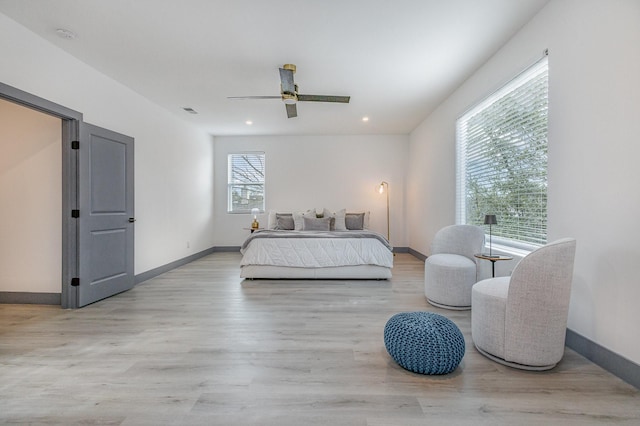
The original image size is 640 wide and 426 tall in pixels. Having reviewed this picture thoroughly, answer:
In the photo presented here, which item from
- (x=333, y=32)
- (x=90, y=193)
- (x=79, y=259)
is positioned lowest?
(x=79, y=259)

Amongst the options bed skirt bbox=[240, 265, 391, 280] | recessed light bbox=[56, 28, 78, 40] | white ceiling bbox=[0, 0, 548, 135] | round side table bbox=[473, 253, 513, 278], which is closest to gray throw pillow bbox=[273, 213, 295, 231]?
bed skirt bbox=[240, 265, 391, 280]

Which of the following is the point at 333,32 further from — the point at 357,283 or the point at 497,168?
the point at 357,283

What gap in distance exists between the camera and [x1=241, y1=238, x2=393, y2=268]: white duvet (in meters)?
4.16

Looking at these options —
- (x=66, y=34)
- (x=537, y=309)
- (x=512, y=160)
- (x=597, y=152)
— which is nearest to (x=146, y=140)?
(x=66, y=34)

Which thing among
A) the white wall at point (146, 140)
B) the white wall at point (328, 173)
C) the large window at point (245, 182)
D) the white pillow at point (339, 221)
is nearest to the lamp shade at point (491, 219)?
the white pillow at point (339, 221)

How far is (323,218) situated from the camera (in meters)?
5.61

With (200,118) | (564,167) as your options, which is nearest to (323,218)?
(200,118)

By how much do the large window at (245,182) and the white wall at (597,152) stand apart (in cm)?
537

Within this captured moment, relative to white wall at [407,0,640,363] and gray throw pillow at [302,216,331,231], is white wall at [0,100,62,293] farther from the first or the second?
white wall at [407,0,640,363]

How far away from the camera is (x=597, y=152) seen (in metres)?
1.89

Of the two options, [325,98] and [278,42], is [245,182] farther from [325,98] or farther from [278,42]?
[278,42]

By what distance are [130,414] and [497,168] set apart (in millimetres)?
3768

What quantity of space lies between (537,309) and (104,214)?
4.35 meters

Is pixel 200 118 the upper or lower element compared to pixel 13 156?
upper
